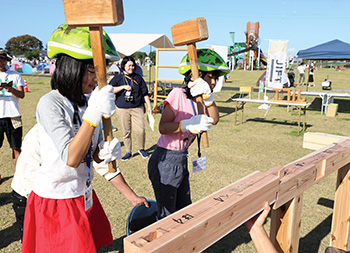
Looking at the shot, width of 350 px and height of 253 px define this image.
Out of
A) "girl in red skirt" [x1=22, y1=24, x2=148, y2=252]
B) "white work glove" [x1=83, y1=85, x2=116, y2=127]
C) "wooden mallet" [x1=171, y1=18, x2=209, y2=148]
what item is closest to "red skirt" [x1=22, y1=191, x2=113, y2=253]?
"girl in red skirt" [x1=22, y1=24, x2=148, y2=252]

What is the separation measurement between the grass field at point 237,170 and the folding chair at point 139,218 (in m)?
0.55

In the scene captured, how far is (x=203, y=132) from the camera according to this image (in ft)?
7.45

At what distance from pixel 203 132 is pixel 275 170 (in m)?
0.75

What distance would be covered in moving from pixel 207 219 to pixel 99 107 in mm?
722

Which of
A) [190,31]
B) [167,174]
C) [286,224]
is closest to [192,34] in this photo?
[190,31]

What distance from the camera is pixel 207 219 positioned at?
1127 millimetres

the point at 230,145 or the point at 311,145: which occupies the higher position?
the point at 311,145

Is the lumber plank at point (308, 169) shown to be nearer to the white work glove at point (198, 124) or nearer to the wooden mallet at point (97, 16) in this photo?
the white work glove at point (198, 124)

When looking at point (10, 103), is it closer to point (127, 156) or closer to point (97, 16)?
point (127, 156)

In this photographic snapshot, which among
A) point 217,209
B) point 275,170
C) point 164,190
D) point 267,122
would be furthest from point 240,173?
point 267,122

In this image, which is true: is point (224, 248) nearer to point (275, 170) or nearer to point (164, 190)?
point (164, 190)

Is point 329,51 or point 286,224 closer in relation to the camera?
point 286,224

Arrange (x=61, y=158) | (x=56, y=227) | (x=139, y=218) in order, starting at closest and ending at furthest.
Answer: (x=61, y=158)
(x=56, y=227)
(x=139, y=218)

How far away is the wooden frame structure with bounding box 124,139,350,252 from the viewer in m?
1.01
